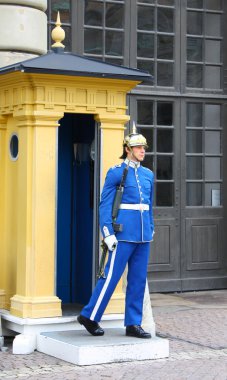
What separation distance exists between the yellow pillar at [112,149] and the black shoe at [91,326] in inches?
21.9

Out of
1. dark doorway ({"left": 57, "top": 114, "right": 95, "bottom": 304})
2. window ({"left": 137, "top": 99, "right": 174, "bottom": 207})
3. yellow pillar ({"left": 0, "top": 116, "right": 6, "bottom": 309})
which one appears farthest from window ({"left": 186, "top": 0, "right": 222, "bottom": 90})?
yellow pillar ({"left": 0, "top": 116, "right": 6, "bottom": 309})

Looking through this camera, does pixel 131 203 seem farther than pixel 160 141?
No

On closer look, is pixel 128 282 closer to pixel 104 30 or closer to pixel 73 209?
pixel 73 209

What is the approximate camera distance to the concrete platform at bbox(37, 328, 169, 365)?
8094mm

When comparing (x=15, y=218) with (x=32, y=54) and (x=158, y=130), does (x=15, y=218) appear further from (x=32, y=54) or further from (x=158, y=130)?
(x=158, y=130)

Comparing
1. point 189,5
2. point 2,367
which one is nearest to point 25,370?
point 2,367

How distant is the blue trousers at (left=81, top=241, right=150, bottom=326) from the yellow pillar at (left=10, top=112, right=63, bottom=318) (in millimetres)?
491

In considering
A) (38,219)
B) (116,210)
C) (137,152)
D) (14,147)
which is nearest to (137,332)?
(116,210)

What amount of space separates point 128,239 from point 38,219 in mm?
867

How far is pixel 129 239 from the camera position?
8.52 metres

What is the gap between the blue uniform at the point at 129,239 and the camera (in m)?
8.48

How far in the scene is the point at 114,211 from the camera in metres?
8.49

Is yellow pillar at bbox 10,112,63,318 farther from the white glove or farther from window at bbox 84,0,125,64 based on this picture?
window at bbox 84,0,125,64

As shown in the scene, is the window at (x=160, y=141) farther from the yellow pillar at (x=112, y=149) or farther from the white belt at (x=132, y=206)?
the white belt at (x=132, y=206)
